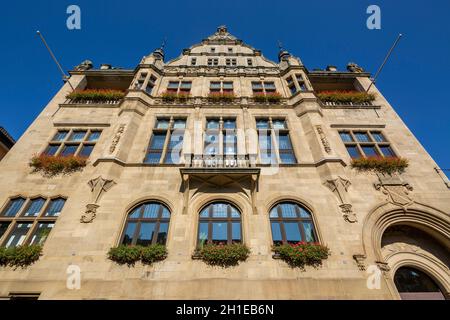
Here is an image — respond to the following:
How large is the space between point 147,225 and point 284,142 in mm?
9182

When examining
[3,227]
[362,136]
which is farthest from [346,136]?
[3,227]

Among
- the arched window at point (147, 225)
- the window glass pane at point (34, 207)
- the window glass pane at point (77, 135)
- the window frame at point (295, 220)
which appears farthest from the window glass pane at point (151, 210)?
the window glass pane at point (77, 135)

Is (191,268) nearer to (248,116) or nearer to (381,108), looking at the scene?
(248,116)

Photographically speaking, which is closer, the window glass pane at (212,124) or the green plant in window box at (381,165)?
the green plant in window box at (381,165)

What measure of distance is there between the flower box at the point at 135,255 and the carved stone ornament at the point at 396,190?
35.0 feet

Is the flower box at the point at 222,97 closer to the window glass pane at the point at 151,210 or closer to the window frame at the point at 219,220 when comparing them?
the window frame at the point at 219,220

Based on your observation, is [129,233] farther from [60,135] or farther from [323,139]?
[323,139]

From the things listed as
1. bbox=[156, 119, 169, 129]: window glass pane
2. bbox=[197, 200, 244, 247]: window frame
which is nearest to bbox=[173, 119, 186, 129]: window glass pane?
bbox=[156, 119, 169, 129]: window glass pane

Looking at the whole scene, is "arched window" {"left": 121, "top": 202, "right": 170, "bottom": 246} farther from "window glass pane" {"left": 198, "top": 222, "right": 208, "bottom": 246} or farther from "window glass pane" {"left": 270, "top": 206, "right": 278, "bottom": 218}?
"window glass pane" {"left": 270, "top": 206, "right": 278, "bottom": 218}

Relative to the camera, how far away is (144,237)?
361 inches

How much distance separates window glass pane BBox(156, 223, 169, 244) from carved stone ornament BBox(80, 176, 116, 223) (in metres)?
2.95

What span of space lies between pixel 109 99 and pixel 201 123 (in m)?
7.60

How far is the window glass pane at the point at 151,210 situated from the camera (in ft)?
Answer: 32.4
